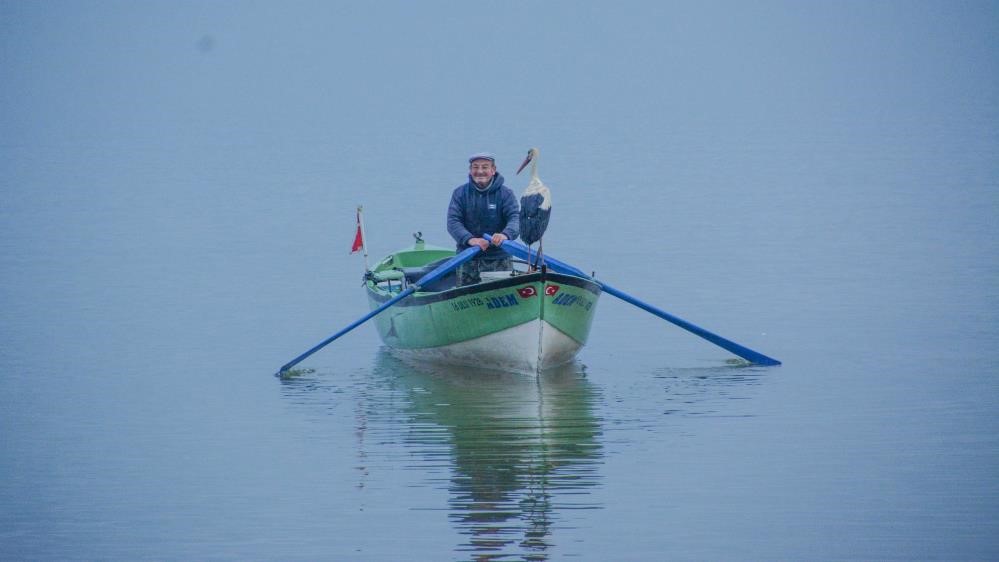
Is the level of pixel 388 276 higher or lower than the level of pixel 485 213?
lower

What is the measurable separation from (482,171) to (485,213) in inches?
19.2

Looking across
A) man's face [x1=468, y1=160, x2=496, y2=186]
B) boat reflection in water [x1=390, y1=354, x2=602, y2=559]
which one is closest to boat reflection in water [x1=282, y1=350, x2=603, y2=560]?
boat reflection in water [x1=390, y1=354, x2=602, y2=559]

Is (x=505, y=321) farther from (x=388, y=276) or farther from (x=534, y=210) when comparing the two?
(x=388, y=276)

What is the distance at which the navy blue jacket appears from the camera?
2036 centimetres

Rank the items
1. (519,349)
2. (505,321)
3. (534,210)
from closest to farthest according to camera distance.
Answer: (534,210) < (505,321) < (519,349)

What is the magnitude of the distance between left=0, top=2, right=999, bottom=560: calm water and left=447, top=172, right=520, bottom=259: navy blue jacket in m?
1.58

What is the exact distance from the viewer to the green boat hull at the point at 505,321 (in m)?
19.1

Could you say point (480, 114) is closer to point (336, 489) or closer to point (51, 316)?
point (51, 316)

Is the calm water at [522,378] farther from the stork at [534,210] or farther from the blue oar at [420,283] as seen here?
the stork at [534,210]

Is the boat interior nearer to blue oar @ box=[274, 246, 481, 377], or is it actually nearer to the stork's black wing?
blue oar @ box=[274, 246, 481, 377]

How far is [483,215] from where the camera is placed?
67.4ft

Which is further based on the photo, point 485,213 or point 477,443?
point 485,213

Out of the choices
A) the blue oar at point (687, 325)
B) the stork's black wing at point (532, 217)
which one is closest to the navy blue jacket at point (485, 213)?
the blue oar at point (687, 325)

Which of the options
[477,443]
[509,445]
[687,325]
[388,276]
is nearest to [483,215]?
[687,325]
